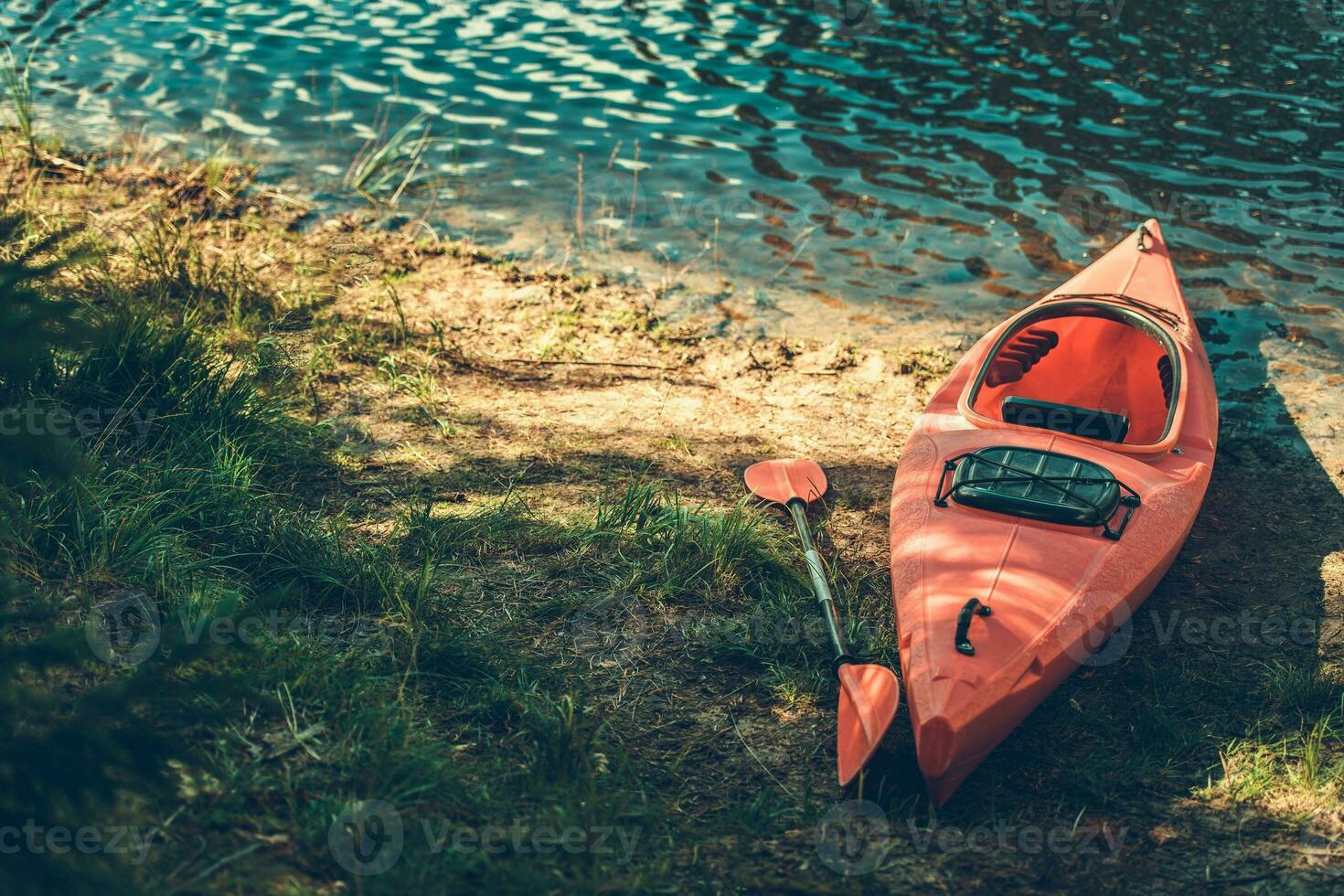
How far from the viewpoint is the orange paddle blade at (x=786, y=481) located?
3.98m

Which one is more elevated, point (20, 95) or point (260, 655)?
point (20, 95)

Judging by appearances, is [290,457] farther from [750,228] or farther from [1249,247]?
[1249,247]

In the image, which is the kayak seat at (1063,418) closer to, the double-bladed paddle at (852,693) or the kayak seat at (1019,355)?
the kayak seat at (1019,355)

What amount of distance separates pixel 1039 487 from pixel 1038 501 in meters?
0.08

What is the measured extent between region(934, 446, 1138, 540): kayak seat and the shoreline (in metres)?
0.49

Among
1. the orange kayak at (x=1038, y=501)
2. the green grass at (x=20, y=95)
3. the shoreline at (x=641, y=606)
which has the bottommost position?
the shoreline at (x=641, y=606)

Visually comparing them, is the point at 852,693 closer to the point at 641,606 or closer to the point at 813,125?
the point at 641,606

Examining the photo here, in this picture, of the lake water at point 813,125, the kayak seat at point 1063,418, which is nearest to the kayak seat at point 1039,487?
the kayak seat at point 1063,418

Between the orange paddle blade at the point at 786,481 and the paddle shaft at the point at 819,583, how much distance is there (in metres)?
0.05

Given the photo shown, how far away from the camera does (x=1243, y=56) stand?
27.9ft

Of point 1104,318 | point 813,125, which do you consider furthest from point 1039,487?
point 813,125

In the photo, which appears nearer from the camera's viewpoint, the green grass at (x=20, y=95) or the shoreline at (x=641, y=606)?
the shoreline at (x=641, y=606)

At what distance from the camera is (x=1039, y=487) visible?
339cm

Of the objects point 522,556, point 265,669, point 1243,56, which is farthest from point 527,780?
point 1243,56
